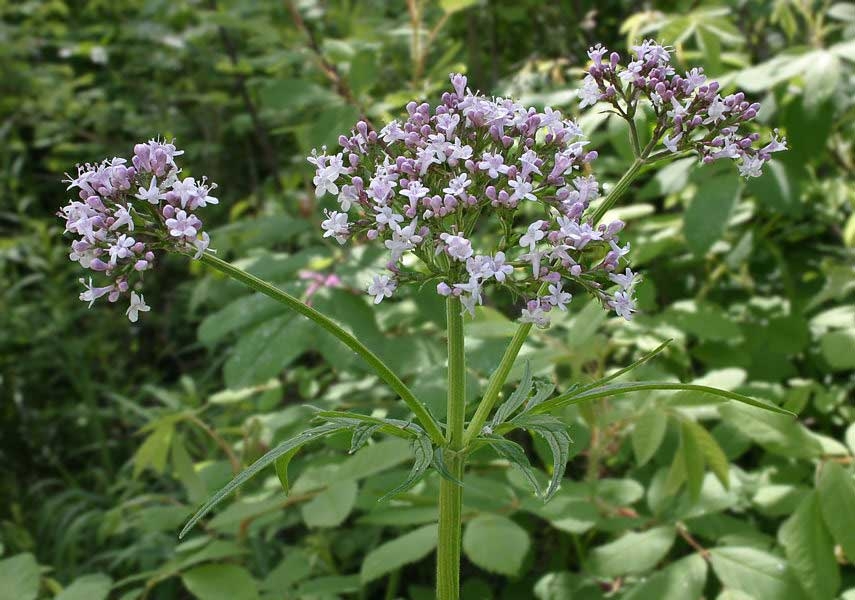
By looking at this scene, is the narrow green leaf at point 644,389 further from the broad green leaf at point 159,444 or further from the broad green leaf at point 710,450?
the broad green leaf at point 159,444

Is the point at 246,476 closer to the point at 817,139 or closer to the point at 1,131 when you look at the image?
the point at 817,139

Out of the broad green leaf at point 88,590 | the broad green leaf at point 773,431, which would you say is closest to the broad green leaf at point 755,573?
the broad green leaf at point 773,431

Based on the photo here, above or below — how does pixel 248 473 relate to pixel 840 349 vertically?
above

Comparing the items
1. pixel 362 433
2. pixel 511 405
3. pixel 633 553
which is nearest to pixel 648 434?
pixel 633 553

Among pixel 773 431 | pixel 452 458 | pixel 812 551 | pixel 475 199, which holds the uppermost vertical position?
pixel 475 199

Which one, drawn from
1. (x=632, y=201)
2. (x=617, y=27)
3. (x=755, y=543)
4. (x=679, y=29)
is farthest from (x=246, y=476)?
(x=617, y=27)

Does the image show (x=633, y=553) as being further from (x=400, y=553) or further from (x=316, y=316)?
(x=316, y=316)

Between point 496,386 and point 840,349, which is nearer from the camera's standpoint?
point 496,386
